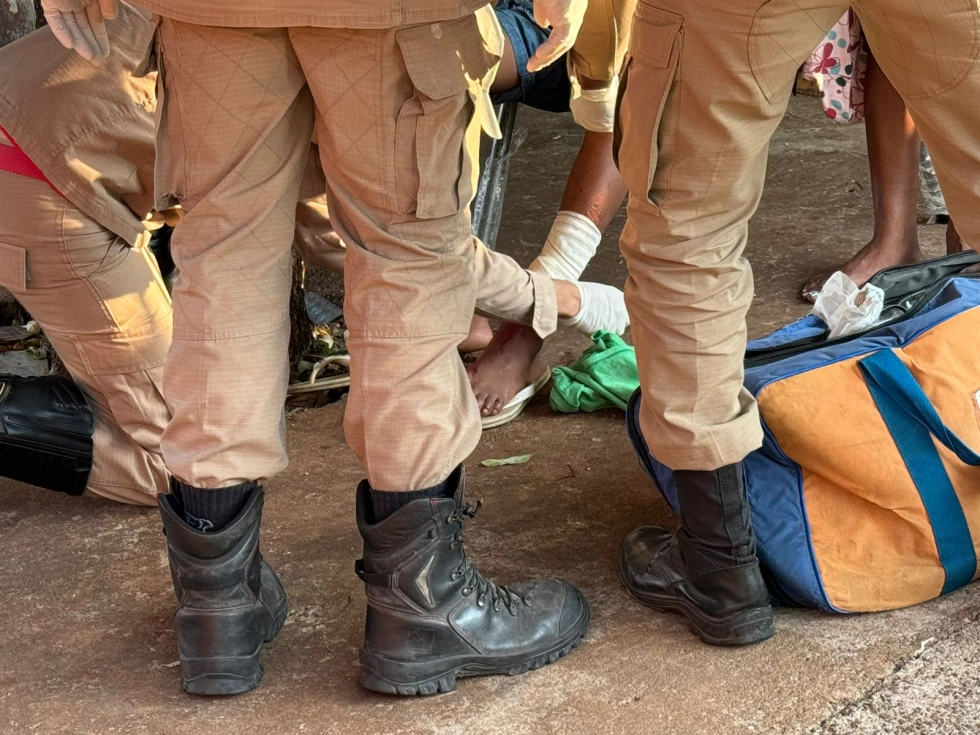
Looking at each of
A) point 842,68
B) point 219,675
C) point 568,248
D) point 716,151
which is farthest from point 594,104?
point 219,675

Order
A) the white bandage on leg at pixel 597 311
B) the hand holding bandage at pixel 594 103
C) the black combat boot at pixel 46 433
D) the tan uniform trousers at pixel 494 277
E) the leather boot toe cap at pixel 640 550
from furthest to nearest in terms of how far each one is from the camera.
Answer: the white bandage on leg at pixel 597 311
the hand holding bandage at pixel 594 103
the tan uniform trousers at pixel 494 277
the black combat boot at pixel 46 433
the leather boot toe cap at pixel 640 550

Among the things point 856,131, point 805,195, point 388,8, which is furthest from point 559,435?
point 856,131

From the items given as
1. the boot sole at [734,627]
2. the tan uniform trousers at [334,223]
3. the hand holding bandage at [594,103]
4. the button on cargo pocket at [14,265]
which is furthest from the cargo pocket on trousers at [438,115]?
the hand holding bandage at [594,103]

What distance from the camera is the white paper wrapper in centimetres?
213

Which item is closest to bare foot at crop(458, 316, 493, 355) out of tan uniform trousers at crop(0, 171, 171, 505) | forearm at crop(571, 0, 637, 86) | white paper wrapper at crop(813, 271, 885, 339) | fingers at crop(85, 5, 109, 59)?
forearm at crop(571, 0, 637, 86)

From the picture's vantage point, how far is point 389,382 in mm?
1685

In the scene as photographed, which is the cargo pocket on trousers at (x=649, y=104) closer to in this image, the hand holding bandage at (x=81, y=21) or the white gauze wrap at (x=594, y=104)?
the hand holding bandage at (x=81, y=21)

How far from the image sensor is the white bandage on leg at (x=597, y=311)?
2.80 metres

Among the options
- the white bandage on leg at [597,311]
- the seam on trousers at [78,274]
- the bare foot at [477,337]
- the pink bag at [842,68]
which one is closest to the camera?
the seam on trousers at [78,274]

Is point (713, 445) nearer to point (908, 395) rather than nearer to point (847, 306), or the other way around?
point (908, 395)

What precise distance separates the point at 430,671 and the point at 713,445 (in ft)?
1.83

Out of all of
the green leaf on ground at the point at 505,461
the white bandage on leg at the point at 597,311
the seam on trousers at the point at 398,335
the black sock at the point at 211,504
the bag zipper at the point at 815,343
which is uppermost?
the seam on trousers at the point at 398,335

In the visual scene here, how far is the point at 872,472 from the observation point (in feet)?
5.97

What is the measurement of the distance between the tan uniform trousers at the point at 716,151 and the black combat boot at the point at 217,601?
67 cm
